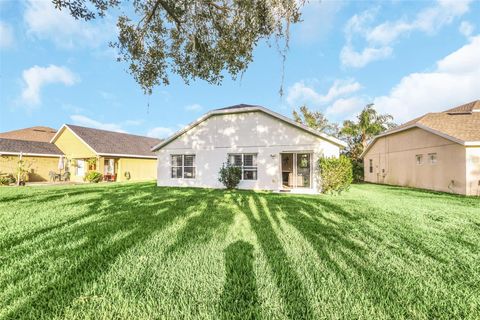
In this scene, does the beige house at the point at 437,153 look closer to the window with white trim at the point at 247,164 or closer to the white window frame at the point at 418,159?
the white window frame at the point at 418,159

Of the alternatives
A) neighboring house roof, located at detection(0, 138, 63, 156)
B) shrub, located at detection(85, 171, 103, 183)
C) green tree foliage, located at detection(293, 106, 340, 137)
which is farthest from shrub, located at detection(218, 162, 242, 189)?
green tree foliage, located at detection(293, 106, 340, 137)

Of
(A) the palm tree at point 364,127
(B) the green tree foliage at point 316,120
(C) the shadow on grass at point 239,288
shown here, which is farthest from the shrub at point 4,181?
(A) the palm tree at point 364,127

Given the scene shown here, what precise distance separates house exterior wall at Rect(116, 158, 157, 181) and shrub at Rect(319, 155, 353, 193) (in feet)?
69.4

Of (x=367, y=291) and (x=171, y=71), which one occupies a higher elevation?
(x=171, y=71)

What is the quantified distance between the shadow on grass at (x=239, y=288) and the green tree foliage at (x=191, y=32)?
15.8ft

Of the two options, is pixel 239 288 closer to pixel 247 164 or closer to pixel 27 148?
pixel 247 164

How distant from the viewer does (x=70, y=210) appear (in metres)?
7.80

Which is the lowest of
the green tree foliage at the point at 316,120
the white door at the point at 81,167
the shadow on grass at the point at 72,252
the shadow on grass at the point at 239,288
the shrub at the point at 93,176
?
the shadow on grass at the point at 72,252

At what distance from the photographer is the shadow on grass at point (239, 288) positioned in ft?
7.94

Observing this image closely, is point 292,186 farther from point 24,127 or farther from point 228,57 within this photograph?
point 24,127

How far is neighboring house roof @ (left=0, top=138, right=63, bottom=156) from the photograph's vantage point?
869 inches

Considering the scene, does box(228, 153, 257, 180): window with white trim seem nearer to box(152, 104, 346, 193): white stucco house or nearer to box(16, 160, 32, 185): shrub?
box(152, 104, 346, 193): white stucco house

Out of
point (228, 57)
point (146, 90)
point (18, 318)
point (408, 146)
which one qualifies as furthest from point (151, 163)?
point (18, 318)

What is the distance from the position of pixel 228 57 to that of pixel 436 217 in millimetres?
8211
